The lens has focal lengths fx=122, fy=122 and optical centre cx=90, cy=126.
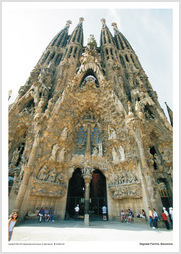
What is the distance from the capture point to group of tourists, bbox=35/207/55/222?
6.79m

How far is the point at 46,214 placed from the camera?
283 inches

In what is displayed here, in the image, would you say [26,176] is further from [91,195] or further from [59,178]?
[91,195]

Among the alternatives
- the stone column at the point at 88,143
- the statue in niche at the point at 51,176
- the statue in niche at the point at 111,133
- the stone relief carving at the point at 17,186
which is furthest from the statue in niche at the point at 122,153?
the stone relief carving at the point at 17,186

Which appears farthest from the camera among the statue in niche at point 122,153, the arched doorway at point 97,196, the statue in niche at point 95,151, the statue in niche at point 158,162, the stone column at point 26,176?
the statue in niche at point 95,151

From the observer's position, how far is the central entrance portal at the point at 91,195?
9.45m

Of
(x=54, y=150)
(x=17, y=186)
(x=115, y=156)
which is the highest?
(x=54, y=150)

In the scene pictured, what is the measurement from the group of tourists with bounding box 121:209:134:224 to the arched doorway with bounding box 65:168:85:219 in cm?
343

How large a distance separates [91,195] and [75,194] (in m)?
1.44

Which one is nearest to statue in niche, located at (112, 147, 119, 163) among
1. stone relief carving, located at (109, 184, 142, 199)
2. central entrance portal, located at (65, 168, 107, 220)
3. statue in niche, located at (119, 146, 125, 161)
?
statue in niche, located at (119, 146, 125, 161)

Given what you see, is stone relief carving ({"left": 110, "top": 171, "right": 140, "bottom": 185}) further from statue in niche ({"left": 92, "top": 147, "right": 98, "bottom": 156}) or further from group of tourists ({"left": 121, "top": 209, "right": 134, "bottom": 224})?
statue in niche ({"left": 92, "top": 147, "right": 98, "bottom": 156})

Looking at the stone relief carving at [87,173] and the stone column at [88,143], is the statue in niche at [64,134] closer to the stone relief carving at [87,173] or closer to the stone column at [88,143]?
the stone column at [88,143]

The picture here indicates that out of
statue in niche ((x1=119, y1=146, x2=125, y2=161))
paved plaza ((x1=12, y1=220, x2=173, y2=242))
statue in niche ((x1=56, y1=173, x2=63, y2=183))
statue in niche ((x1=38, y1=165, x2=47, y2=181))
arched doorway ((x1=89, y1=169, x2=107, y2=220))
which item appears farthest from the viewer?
arched doorway ((x1=89, y1=169, x2=107, y2=220))

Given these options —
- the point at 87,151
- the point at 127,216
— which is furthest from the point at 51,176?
the point at 127,216
